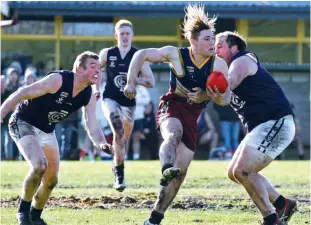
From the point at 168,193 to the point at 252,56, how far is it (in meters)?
1.78

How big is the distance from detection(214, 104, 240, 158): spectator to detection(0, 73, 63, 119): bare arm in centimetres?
1431

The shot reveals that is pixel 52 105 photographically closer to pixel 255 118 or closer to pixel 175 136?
pixel 175 136

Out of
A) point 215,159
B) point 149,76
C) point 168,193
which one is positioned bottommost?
point 215,159

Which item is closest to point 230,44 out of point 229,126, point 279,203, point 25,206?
point 279,203

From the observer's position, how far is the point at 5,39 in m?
29.0

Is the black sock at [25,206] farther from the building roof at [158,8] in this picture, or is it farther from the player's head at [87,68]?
the building roof at [158,8]

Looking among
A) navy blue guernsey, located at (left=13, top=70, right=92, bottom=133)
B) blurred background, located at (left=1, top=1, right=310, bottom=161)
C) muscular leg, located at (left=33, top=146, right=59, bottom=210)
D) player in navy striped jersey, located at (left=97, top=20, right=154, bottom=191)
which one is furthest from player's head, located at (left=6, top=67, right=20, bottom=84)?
muscular leg, located at (left=33, top=146, right=59, bottom=210)

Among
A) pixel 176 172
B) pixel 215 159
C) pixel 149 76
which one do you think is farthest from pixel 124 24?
pixel 215 159

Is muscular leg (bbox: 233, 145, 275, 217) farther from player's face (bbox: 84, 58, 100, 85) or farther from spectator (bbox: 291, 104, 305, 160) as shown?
spectator (bbox: 291, 104, 305, 160)

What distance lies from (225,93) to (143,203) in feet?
12.2

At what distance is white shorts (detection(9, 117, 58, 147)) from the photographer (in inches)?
464

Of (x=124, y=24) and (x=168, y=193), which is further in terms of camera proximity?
(x=124, y=24)

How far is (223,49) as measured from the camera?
11.5 m

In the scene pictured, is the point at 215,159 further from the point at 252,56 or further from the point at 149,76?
the point at 252,56
